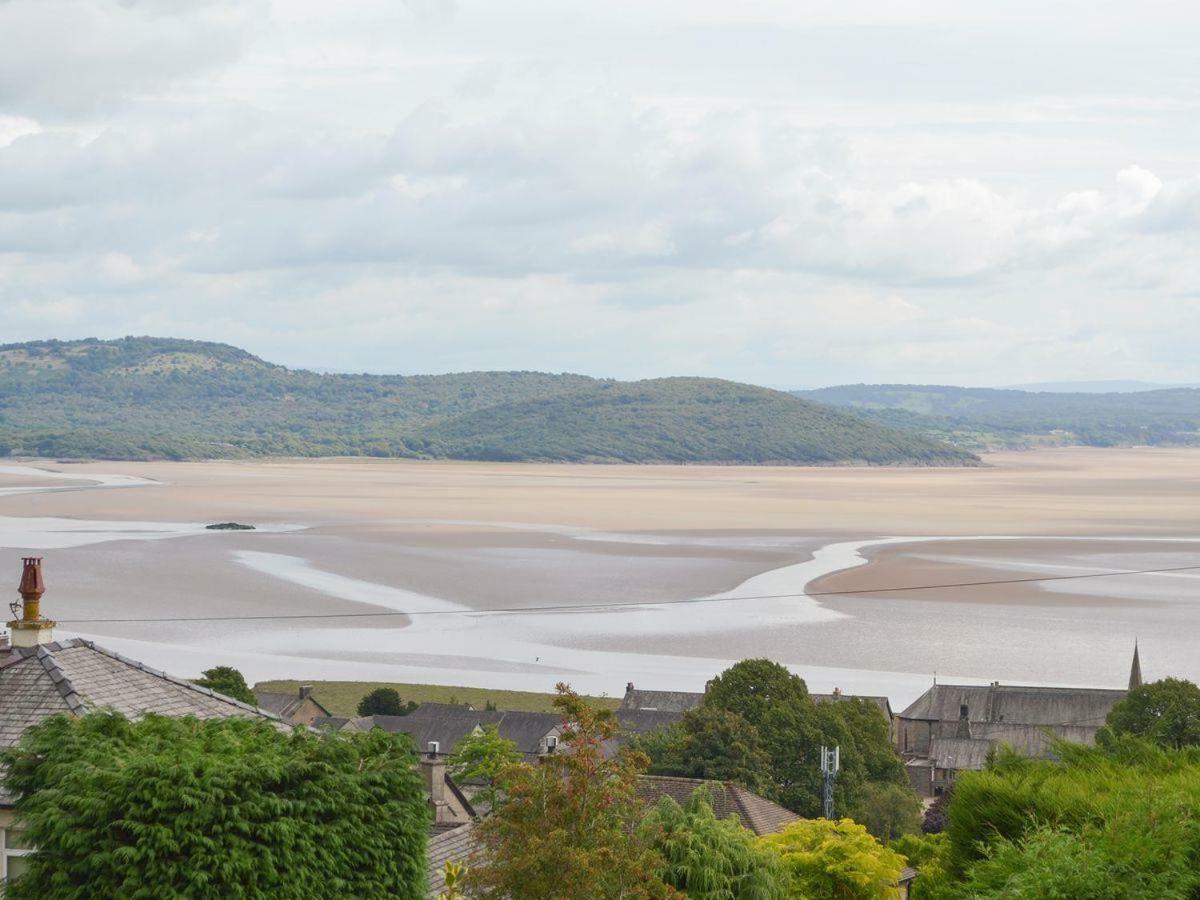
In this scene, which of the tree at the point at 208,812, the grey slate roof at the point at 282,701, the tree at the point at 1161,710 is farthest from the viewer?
the grey slate roof at the point at 282,701

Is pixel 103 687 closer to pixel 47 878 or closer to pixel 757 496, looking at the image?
pixel 47 878

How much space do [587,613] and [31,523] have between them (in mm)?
60836

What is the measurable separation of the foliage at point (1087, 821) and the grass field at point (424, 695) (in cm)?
4300

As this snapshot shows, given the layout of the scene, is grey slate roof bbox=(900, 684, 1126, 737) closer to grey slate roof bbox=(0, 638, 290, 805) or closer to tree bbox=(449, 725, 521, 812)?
tree bbox=(449, 725, 521, 812)

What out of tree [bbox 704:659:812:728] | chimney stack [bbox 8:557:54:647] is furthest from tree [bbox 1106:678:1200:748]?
chimney stack [bbox 8:557:54:647]

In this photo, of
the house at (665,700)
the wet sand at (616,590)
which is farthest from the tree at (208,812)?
the wet sand at (616,590)

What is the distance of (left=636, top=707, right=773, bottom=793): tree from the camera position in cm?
4416

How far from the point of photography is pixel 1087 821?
1320cm

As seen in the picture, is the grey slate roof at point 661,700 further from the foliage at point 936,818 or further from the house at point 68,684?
the house at point 68,684

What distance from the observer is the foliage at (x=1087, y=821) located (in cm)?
1220

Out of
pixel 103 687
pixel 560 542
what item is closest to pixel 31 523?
pixel 560 542

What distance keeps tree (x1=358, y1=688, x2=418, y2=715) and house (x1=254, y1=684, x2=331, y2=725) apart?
145 centimetres

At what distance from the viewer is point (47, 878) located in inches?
512

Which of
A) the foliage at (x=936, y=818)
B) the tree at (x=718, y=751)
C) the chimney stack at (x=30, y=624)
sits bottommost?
the foliage at (x=936, y=818)
